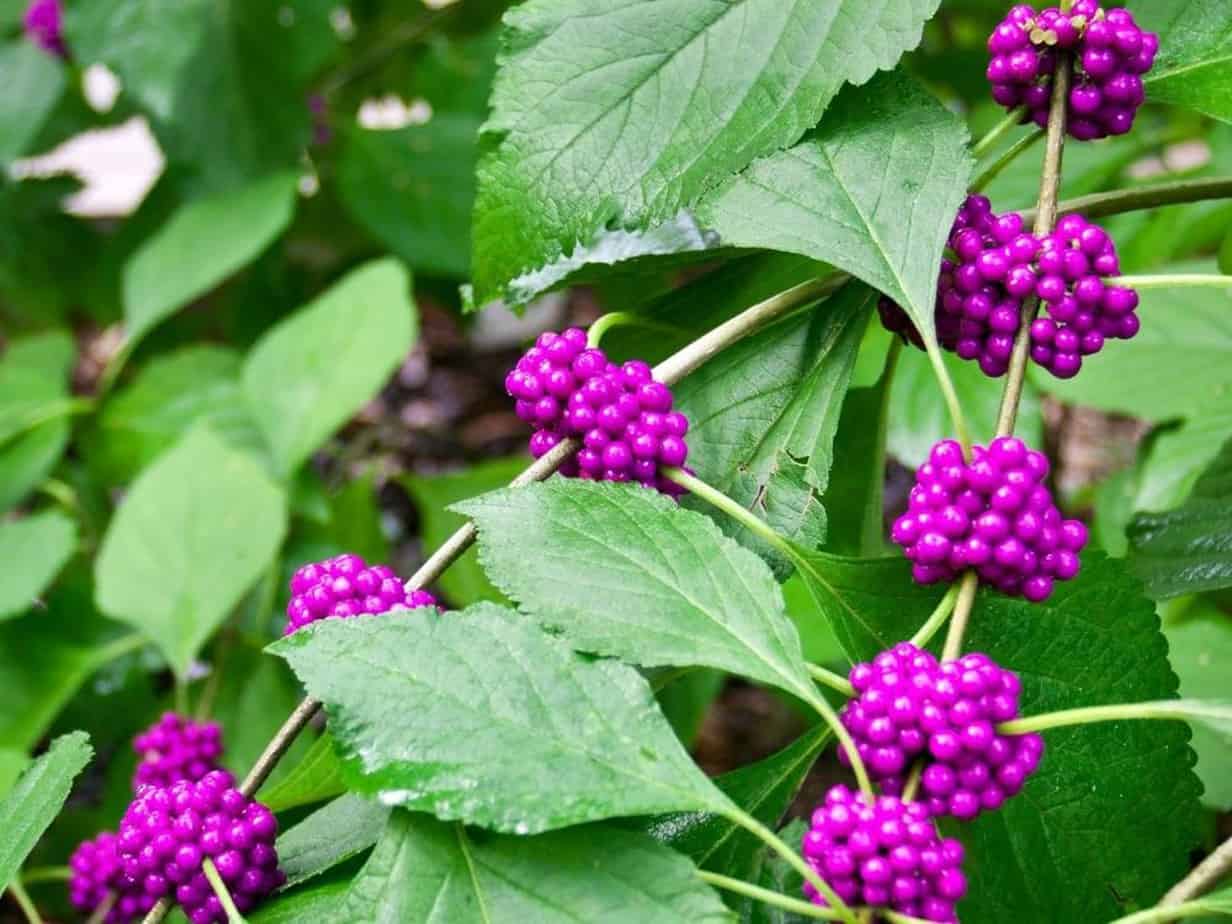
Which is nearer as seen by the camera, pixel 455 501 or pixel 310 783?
pixel 310 783

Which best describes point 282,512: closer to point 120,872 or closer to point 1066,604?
point 120,872

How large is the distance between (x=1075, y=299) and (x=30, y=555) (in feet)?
3.50

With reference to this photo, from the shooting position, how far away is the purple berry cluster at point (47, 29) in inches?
75.2

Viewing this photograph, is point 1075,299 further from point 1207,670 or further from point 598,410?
point 1207,670

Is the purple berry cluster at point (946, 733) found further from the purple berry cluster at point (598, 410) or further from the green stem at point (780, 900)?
the purple berry cluster at point (598, 410)

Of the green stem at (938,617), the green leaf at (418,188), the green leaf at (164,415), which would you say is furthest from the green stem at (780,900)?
the green leaf at (418,188)

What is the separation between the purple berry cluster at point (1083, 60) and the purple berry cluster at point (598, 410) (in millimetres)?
253

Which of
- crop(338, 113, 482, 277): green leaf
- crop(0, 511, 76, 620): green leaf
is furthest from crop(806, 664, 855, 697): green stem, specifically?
crop(338, 113, 482, 277): green leaf

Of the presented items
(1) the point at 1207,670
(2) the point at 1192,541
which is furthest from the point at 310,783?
(1) the point at 1207,670

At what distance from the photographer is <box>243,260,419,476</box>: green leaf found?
1.56 meters

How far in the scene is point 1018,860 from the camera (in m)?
0.66

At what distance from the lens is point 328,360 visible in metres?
1.60

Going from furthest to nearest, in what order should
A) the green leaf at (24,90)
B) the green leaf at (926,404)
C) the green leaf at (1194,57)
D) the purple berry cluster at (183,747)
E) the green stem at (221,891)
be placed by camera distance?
the green leaf at (24,90) < the green leaf at (926,404) < the purple berry cluster at (183,747) < the green leaf at (1194,57) < the green stem at (221,891)

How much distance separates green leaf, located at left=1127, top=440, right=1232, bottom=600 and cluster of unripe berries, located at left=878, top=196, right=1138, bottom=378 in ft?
0.60
